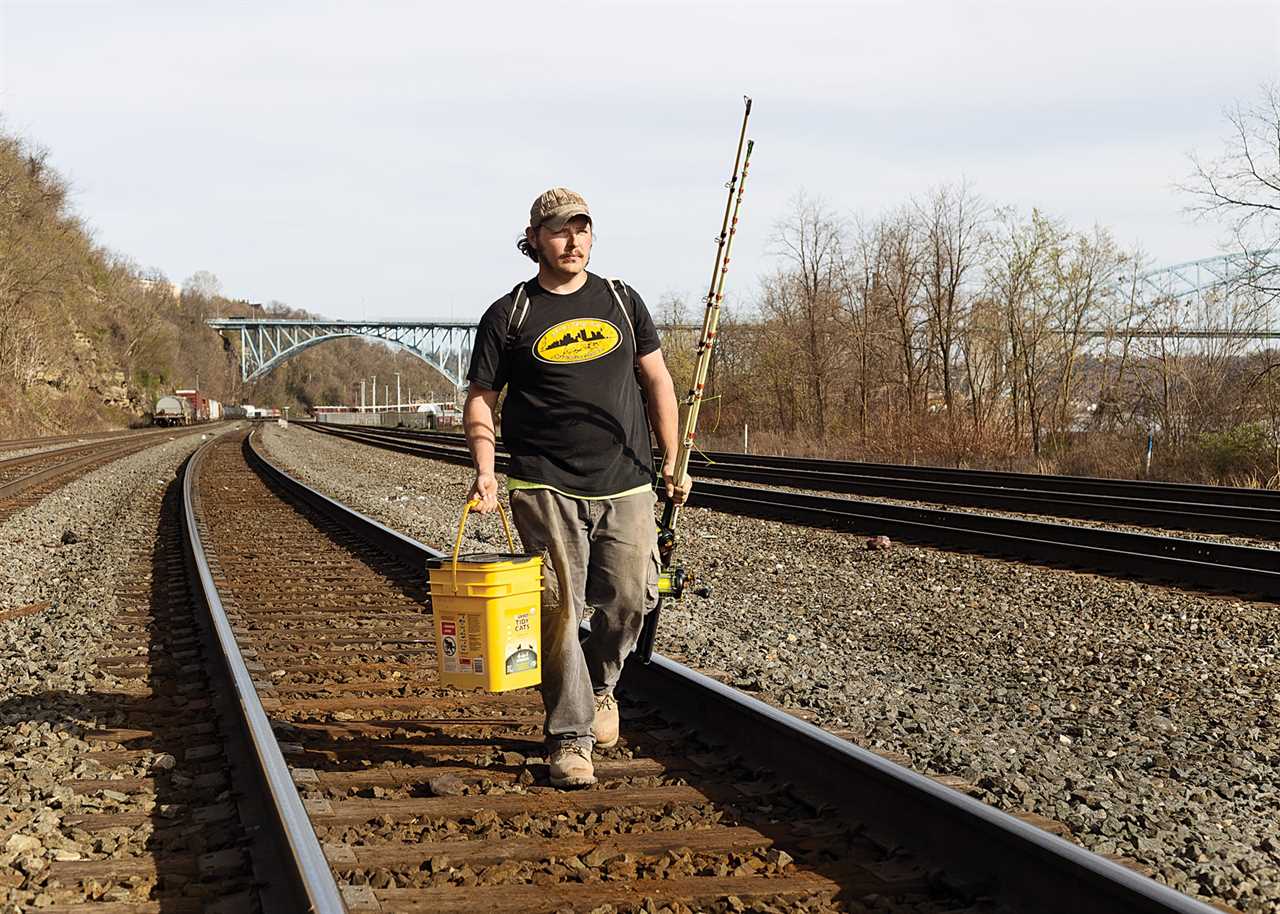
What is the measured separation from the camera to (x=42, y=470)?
83.0 ft

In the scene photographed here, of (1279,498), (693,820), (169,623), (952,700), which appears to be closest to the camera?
(693,820)

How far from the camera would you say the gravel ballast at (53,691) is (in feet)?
11.7

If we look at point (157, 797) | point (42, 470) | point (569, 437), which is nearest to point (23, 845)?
point (157, 797)

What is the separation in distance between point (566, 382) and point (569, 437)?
0.62 feet

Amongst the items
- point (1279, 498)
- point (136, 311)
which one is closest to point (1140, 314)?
point (1279, 498)

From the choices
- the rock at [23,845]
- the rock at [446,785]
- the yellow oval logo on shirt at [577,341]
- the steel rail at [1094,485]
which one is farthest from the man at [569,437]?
the steel rail at [1094,485]

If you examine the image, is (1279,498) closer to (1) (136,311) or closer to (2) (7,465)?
(2) (7,465)

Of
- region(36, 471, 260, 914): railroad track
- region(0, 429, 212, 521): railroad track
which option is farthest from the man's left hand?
region(0, 429, 212, 521): railroad track

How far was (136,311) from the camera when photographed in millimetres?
100688

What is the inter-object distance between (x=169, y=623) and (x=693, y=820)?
5087 mm

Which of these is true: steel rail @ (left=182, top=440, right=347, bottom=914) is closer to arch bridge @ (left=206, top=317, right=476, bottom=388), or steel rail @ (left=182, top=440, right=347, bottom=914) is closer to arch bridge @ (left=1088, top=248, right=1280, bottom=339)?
arch bridge @ (left=1088, top=248, right=1280, bottom=339)

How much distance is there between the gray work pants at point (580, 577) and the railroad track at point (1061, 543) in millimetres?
6290

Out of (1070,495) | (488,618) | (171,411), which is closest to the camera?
(488,618)

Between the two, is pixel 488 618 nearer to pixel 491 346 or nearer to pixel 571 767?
pixel 571 767
